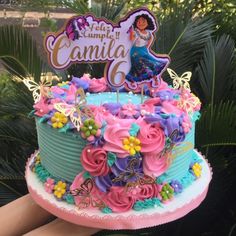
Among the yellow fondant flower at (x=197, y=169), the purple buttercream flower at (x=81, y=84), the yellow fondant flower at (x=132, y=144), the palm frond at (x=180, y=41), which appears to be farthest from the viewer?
the palm frond at (x=180, y=41)

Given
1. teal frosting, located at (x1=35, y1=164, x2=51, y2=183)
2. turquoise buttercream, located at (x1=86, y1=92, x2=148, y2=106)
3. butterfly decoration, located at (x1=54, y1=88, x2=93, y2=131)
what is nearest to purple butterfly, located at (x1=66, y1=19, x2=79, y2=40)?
butterfly decoration, located at (x1=54, y1=88, x2=93, y2=131)

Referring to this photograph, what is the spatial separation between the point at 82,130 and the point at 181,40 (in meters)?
1.41

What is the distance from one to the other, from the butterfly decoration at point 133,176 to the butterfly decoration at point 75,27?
0.56 meters

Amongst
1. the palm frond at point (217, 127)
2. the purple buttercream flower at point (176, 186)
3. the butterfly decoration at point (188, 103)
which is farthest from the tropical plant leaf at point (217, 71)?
the purple buttercream flower at point (176, 186)

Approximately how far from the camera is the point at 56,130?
1695mm

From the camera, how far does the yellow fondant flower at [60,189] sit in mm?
1676

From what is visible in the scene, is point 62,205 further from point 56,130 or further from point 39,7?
point 39,7

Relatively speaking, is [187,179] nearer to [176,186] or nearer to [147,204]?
[176,186]

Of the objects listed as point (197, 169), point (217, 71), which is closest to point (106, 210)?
point (197, 169)

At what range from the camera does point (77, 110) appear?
5.41 ft

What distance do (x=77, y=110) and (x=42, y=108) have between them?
231 mm

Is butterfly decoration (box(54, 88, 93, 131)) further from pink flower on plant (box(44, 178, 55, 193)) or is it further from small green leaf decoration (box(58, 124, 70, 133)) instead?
pink flower on plant (box(44, 178, 55, 193))

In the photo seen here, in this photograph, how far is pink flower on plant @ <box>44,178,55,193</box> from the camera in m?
1.73

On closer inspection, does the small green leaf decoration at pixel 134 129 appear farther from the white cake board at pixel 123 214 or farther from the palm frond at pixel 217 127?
the palm frond at pixel 217 127
